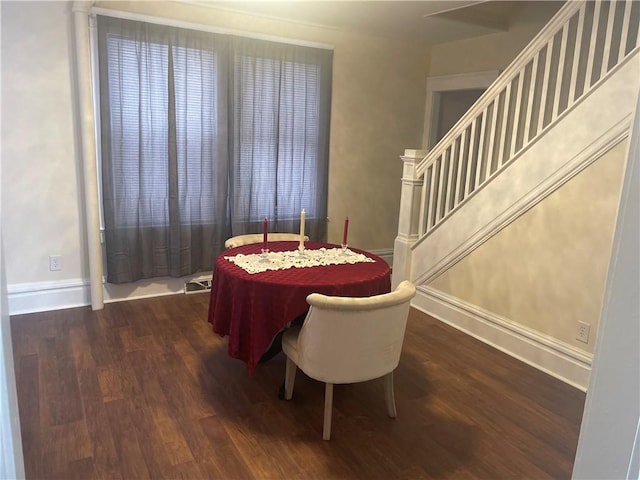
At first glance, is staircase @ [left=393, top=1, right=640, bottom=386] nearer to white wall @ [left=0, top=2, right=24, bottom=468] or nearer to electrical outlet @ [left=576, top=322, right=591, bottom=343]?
electrical outlet @ [left=576, top=322, right=591, bottom=343]

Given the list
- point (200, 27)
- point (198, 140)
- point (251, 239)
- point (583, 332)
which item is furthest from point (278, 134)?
A: point (583, 332)

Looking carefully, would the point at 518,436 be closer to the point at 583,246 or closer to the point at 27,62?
the point at 583,246

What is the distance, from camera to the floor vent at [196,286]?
173 inches

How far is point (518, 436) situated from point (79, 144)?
3.65 meters

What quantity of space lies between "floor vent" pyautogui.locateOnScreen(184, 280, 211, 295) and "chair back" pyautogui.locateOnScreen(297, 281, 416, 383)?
7.57ft

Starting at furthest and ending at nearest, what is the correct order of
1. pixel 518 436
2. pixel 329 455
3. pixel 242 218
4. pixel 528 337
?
pixel 242 218 → pixel 528 337 → pixel 518 436 → pixel 329 455

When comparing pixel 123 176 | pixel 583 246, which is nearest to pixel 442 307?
pixel 583 246

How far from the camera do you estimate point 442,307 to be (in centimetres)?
398

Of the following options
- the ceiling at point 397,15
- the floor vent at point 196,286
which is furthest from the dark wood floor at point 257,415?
the ceiling at point 397,15

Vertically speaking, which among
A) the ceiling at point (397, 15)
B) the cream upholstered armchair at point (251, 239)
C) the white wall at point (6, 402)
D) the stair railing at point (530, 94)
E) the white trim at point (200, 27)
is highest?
the ceiling at point (397, 15)

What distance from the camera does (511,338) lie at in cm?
339

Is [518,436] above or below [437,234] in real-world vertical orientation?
below

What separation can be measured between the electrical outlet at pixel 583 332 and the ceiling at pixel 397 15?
2.50 meters

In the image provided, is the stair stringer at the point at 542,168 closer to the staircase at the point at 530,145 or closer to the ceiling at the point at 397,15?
the staircase at the point at 530,145
